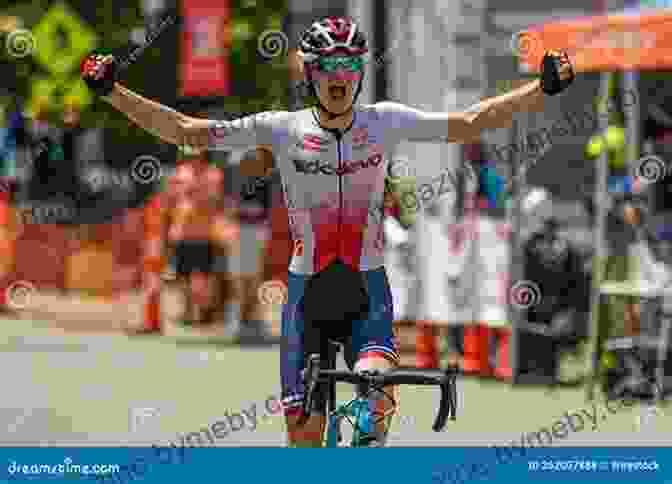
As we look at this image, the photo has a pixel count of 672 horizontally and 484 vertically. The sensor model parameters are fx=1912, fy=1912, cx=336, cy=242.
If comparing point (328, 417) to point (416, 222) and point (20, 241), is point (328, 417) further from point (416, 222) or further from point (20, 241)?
point (20, 241)

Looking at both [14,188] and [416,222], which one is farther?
[14,188]

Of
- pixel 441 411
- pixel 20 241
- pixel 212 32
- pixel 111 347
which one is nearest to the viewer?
pixel 441 411

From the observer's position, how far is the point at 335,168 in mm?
6547

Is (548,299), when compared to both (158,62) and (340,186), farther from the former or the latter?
(158,62)

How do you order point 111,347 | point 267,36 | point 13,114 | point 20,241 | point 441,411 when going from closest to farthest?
1. point 441,411
2. point 111,347
3. point 20,241
4. point 13,114
5. point 267,36

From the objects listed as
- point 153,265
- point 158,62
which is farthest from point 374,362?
point 158,62

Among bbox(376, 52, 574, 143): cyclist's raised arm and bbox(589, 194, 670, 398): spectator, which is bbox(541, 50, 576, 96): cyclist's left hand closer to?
bbox(376, 52, 574, 143): cyclist's raised arm

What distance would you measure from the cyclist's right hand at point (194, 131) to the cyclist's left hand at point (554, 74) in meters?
1.14

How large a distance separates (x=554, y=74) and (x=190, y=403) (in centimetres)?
786

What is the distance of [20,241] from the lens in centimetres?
2261

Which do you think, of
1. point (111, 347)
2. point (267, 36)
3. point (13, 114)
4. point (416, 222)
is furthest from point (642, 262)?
point (267, 36)

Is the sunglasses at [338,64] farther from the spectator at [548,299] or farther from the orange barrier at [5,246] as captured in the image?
the orange barrier at [5,246]

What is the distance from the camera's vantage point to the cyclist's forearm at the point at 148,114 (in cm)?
631

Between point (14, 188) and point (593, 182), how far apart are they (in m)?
9.27
